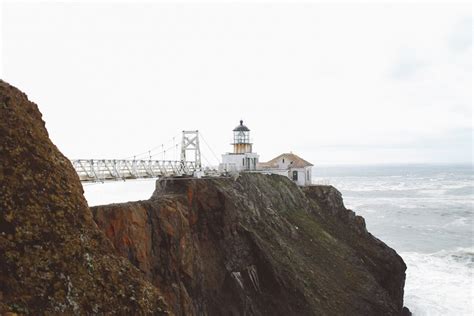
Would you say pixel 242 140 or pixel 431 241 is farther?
pixel 431 241

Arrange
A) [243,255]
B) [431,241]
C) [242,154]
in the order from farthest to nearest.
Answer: [431,241], [242,154], [243,255]

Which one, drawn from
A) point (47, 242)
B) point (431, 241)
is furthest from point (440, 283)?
point (47, 242)

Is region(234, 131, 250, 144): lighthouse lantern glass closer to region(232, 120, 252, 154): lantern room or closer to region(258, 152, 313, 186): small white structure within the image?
region(232, 120, 252, 154): lantern room

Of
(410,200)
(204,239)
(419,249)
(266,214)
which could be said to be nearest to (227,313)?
(204,239)

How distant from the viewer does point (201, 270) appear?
22.3m

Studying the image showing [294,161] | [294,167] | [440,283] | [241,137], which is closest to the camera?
[440,283]

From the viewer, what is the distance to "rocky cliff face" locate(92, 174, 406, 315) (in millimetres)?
19578

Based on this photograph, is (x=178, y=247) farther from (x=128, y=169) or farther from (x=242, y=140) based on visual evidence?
(x=242, y=140)

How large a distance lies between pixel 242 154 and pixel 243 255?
19979 millimetres

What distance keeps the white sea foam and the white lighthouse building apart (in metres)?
18.9

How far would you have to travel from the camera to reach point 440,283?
37.4m

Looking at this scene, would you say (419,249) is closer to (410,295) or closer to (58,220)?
(410,295)

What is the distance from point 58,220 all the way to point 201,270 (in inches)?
473

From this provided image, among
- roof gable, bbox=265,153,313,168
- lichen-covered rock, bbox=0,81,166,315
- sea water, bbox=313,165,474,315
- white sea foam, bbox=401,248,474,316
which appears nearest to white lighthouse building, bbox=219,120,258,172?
roof gable, bbox=265,153,313,168
